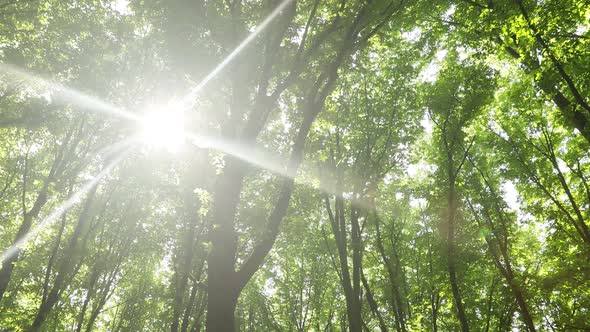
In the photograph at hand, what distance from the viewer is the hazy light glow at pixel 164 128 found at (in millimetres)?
10938

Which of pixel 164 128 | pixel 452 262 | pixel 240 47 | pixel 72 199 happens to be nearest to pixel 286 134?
pixel 164 128

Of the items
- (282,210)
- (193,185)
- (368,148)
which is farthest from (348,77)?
(282,210)

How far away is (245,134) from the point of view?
22.3ft

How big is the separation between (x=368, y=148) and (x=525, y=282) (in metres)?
9.00

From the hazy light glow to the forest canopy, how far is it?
0.48 ft

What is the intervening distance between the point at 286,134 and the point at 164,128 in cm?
536

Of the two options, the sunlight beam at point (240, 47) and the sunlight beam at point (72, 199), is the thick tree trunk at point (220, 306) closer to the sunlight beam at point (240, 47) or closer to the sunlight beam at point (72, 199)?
the sunlight beam at point (240, 47)

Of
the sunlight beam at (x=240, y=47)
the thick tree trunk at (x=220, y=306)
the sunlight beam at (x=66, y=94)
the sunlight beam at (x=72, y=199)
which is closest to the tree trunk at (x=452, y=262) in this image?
the thick tree trunk at (x=220, y=306)

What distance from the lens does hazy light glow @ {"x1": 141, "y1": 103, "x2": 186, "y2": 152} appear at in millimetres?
10938

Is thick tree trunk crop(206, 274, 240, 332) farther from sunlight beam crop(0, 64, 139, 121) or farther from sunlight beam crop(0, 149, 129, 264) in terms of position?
sunlight beam crop(0, 64, 139, 121)

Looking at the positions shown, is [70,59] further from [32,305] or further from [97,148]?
[32,305]

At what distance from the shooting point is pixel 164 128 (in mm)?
12477

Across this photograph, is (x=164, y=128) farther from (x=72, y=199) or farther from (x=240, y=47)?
(x=72, y=199)

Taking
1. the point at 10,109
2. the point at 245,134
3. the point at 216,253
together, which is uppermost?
the point at 10,109
